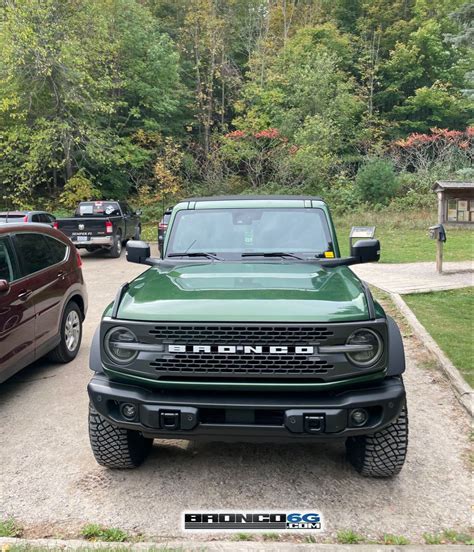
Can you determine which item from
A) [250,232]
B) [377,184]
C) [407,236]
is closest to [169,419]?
[250,232]

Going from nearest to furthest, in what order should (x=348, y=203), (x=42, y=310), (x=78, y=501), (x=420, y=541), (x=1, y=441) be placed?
(x=420, y=541)
(x=78, y=501)
(x=1, y=441)
(x=42, y=310)
(x=348, y=203)

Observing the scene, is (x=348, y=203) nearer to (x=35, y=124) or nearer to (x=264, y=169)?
(x=264, y=169)

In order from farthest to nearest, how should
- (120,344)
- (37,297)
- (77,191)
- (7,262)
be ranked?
(77,191) < (37,297) < (7,262) < (120,344)

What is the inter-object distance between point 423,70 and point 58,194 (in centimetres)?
2572

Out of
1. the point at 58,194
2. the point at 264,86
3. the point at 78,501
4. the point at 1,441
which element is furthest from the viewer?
the point at 264,86

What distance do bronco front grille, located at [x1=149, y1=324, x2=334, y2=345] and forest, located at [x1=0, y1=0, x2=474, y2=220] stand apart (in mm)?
19466

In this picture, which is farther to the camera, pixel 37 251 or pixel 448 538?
pixel 37 251

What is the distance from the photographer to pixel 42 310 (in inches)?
214

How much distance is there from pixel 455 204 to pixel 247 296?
54.3 ft

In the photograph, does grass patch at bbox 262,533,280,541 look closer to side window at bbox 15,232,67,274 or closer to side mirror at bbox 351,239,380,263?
side mirror at bbox 351,239,380,263

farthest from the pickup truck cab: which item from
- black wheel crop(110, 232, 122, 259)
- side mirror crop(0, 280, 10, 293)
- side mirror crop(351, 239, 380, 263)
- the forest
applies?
side mirror crop(351, 239, 380, 263)

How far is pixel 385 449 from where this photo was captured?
3.38 m

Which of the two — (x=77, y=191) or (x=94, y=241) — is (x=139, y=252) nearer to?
(x=94, y=241)

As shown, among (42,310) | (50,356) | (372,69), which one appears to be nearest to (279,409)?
(42,310)
